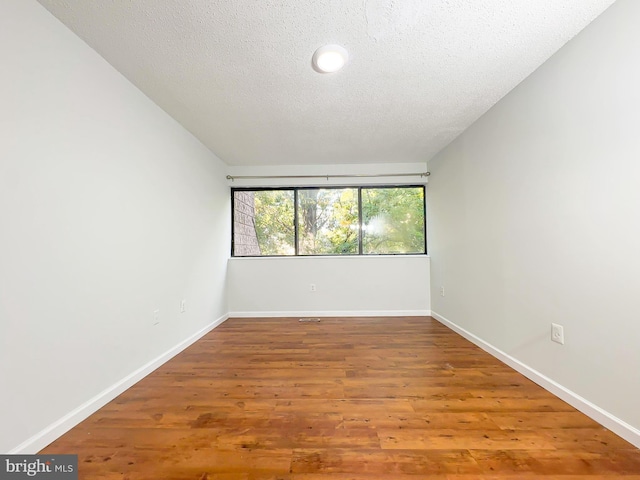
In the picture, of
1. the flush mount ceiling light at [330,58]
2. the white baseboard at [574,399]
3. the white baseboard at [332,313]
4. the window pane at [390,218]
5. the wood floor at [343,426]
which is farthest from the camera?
the window pane at [390,218]

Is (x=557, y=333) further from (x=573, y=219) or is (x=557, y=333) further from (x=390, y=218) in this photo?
(x=390, y=218)

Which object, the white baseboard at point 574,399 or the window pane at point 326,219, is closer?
the white baseboard at point 574,399

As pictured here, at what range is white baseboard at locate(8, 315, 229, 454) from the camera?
50.9 inches

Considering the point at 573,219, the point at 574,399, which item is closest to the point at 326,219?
the point at 573,219

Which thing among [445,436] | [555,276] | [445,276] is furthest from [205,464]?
[445,276]

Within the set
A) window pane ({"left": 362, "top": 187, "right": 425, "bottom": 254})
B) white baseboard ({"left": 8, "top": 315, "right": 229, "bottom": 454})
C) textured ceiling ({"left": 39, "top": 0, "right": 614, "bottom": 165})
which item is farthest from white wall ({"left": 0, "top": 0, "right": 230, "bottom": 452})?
window pane ({"left": 362, "top": 187, "right": 425, "bottom": 254})

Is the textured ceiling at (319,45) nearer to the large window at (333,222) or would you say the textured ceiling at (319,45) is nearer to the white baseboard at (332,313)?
the large window at (333,222)

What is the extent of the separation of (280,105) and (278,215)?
6.76ft

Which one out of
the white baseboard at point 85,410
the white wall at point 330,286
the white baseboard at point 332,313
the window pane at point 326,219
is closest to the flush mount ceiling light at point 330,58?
the window pane at point 326,219

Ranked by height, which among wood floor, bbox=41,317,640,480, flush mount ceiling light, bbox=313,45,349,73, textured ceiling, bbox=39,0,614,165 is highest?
textured ceiling, bbox=39,0,614,165

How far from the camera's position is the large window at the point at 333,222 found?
4.19 metres

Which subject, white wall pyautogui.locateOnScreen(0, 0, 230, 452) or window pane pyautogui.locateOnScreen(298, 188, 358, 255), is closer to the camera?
white wall pyautogui.locateOnScreen(0, 0, 230, 452)

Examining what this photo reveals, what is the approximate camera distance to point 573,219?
5.48ft

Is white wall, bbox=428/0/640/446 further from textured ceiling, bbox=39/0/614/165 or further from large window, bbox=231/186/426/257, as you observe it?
large window, bbox=231/186/426/257
